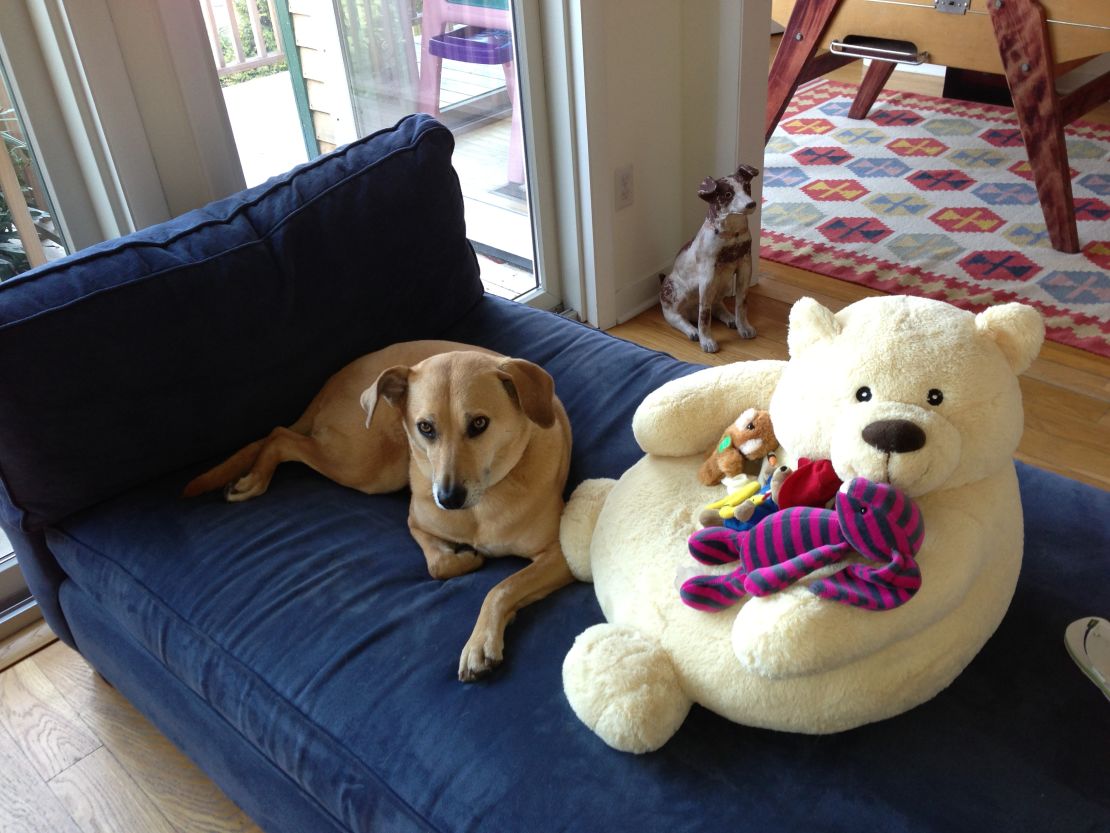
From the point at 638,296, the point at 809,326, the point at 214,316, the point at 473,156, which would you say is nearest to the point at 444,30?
the point at 473,156

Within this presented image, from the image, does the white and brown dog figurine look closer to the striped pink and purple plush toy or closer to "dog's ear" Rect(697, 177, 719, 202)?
"dog's ear" Rect(697, 177, 719, 202)

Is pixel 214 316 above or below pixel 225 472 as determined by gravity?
above

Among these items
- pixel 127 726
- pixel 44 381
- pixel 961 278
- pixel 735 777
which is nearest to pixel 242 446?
pixel 44 381

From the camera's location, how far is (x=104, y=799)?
1.67 metres

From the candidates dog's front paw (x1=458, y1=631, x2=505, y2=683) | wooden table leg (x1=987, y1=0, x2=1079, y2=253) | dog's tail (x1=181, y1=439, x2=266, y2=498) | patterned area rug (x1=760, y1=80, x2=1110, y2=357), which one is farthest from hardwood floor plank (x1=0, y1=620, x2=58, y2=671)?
wooden table leg (x1=987, y1=0, x2=1079, y2=253)

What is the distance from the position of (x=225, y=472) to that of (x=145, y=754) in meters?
0.54

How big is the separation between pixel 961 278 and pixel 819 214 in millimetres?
636

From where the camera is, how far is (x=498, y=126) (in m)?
2.76

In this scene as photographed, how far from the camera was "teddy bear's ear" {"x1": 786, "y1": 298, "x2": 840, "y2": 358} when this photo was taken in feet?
4.13

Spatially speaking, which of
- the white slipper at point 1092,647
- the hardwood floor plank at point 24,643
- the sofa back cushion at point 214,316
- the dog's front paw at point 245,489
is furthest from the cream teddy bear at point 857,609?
the hardwood floor plank at point 24,643

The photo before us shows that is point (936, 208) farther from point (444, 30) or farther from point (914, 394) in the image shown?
point (914, 394)

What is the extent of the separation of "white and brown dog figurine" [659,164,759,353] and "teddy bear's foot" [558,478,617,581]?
4.05ft

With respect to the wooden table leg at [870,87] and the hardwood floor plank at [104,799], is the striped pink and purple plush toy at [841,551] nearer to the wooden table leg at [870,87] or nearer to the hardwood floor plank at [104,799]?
the hardwood floor plank at [104,799]

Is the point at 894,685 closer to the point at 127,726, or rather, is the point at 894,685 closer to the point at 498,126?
the point at 127,726
